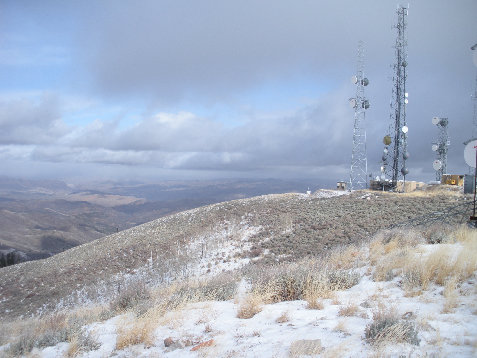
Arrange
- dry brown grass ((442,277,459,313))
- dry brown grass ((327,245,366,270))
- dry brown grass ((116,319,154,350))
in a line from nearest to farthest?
dry brown grass ((442,277,459,313)), dry brown grass ((116,319,154,350)), dry brown grass ((327,245,366,270))

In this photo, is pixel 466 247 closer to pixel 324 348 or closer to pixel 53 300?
pixel 324 348

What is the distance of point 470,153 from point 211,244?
21673 millimetres

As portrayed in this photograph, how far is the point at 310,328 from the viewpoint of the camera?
532 cm

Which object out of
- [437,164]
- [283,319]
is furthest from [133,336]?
[437,164]

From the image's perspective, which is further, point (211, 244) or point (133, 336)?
point (211, 244)

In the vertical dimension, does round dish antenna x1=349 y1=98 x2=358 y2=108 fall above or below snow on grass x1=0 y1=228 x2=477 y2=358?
above

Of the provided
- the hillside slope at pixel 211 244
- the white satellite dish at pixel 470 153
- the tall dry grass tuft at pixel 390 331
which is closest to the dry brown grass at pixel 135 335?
the tall dry grass tuft at pixel 390 331

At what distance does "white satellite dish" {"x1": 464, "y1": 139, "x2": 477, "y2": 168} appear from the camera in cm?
1143

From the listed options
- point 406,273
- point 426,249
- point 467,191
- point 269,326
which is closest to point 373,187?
point 467,191

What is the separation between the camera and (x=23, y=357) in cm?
579

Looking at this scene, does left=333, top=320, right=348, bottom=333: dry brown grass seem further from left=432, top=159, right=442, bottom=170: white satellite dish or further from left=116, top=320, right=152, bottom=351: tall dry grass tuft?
left=432, top=159, right=442, bottom=170: white satellite dish

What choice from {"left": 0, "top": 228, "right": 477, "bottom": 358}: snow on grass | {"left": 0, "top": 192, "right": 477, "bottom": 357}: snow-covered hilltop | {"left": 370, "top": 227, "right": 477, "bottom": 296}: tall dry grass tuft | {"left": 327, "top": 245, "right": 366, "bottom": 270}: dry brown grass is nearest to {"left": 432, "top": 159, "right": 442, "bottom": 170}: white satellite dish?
{"left": 0, "top": 192, "right": 477, "bottom": 357}: snow-covered hilltop

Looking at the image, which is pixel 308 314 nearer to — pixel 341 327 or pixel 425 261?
pixel 341 327

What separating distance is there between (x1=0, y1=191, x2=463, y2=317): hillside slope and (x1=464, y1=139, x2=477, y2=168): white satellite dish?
7.50m
